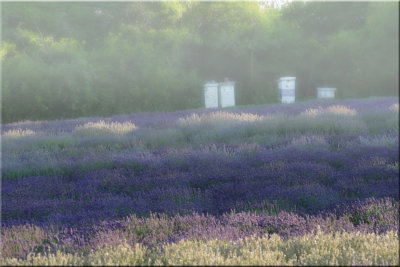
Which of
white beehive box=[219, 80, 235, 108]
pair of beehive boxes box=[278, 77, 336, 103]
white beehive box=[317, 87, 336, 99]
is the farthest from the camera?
pair of beehive boxes box=[278, 77, 336, 103]

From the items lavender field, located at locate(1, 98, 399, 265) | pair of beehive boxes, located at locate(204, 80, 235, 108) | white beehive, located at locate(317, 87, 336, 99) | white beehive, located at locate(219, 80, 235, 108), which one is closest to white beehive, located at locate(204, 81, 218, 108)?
pair of beehive boxes, located at locate(204, 80, 235, 108)

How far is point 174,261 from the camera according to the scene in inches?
78.4

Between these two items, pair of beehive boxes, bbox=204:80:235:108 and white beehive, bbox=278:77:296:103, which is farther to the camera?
white beehive, bbox=278:77:296:103

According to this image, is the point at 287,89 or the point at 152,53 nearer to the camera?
the point at 152,53

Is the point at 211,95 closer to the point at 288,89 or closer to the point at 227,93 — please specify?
the point at 227,93

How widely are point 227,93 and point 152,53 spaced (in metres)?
3.72

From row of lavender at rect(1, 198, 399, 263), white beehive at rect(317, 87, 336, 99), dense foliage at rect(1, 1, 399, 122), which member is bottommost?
row of lavender at rect(1, 198, 399, 263)

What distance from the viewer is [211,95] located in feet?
54.4

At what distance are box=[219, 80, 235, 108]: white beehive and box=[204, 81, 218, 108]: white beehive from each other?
0.86 ft

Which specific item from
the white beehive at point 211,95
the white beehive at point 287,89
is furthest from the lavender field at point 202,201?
the white beehive at point 287,89

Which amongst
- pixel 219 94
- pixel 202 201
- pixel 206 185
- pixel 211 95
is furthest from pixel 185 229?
pixel 219 94

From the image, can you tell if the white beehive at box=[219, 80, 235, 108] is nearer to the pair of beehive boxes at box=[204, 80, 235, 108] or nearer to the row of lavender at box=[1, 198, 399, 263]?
the pair of beehive boxes at box=[204, 80, 235, 108]

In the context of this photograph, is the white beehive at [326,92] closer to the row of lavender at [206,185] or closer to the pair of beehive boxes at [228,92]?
the pair of beehive boxes at [228,92]

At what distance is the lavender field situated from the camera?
7.22 ft
